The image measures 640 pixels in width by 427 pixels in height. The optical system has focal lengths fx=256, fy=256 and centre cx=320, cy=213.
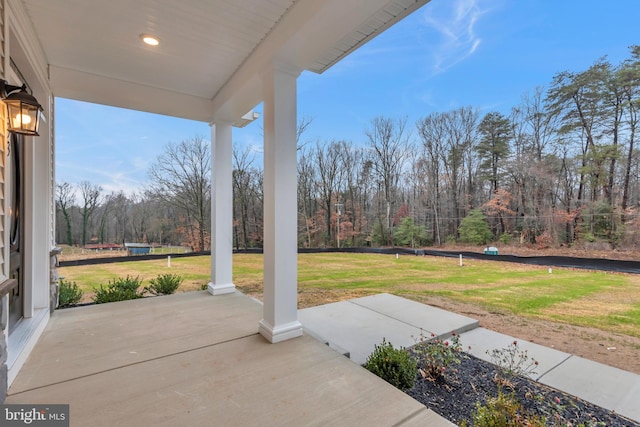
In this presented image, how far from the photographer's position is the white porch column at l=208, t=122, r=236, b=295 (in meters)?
3.55

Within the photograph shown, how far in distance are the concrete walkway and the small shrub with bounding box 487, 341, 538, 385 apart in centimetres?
5

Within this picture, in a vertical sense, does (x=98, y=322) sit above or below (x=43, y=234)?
below

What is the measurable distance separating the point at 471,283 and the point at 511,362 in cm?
348

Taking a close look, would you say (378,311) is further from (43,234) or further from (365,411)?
(43,234)

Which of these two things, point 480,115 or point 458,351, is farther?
point 480,115

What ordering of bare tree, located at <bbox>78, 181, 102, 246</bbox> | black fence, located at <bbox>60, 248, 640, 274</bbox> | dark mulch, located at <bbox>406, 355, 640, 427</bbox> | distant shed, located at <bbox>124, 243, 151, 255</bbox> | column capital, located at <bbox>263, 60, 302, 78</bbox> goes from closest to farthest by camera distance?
1. dark mulch, located at <bbox>406, 355, 640, 427</bbox>
2. column capital, located at <bbox>263, 60, 302, 78</bbox>
3. black fence, located at <bbox>60, 248, 640, 274</bbox>
4. bare tree, located at <bbox>78, 181, 102, 246</bbox>
5. distant shed, located at <bbox>124, 243, 151, 255</bbox>

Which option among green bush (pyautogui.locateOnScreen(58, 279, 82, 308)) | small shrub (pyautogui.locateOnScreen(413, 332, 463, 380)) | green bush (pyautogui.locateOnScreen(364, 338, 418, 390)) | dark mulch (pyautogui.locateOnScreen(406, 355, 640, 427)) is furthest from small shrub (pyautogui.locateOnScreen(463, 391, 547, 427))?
green bush (pyautogui.locateOnScreen(58, 279, 82, 308))

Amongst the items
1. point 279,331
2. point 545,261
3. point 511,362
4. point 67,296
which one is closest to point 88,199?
point 67,296

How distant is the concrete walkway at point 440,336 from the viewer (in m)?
1.91

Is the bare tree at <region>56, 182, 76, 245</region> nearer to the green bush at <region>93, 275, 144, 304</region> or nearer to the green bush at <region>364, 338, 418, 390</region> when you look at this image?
the green bush at <region>93, 275, 144, 304</region>

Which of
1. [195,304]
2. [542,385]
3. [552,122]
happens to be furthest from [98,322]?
[552,122]

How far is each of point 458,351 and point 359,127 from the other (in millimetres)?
11569

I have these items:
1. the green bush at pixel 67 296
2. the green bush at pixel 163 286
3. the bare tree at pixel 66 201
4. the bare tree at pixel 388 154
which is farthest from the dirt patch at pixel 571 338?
the bare tree at pixel 66 201

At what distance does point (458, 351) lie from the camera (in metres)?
2.49
